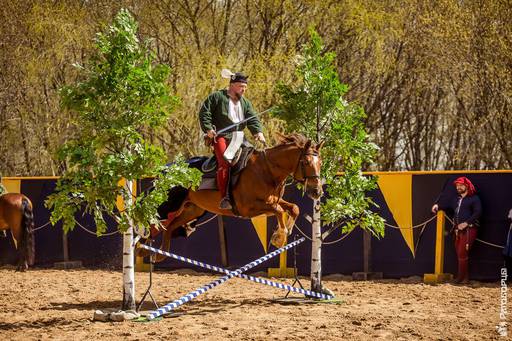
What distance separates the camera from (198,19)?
2545 cm

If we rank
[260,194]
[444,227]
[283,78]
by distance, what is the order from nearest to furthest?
[260,194]
[444,227]
[283,78]

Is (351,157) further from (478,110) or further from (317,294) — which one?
(478,110)

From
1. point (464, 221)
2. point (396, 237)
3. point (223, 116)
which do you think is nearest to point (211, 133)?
point (223, 116)

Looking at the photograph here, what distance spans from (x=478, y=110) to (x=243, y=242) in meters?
12.0

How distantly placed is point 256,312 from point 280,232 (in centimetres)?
113

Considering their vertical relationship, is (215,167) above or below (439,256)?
above

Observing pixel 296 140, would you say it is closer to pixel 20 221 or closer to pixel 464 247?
pixel 464 247

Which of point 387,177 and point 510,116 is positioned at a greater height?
point 510,116

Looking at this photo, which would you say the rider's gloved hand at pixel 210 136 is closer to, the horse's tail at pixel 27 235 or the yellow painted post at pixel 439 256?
the yellow painted post at pixel 439 256

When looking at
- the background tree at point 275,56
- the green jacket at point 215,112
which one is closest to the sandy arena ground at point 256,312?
the green jacket at point 215,112

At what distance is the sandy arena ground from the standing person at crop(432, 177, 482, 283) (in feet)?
1.39

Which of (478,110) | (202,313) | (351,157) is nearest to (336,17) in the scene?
(478,110)

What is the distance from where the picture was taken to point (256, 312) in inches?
428

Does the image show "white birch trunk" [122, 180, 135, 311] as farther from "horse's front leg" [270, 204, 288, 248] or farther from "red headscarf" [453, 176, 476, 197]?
"red headscarf" [453, 176, 476, 197]
